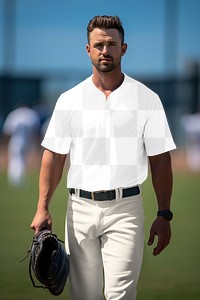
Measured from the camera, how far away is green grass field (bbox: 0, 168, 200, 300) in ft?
21.5

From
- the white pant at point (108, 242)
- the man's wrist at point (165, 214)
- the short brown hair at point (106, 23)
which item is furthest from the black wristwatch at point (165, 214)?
the short brown hair at point (106, 23)

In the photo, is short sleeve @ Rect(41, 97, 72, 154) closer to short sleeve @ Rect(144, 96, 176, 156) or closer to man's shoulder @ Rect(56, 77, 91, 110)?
man's shoulder @ Rect(56, 77, 91, 110)

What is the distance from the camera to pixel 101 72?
429 centimetres

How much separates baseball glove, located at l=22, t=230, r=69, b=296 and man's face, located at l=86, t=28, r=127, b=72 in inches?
35.0

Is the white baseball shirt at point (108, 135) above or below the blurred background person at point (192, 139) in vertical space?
above

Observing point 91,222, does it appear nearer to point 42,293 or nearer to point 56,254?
point 56,254

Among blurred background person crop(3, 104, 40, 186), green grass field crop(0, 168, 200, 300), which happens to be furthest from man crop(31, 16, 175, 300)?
blurred background person crop(3, 104, 40, 186)

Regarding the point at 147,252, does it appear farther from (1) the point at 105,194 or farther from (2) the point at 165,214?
(1) the point at 105,194

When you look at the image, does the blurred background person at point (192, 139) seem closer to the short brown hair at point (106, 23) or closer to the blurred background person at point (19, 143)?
the blurred background person at point (19, 143)

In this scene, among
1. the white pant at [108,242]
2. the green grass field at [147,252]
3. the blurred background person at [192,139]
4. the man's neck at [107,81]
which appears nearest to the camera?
the white pant at [108,242]

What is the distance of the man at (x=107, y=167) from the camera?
4.21 metres

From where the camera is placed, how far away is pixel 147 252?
15.7ft

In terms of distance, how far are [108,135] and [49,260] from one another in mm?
754

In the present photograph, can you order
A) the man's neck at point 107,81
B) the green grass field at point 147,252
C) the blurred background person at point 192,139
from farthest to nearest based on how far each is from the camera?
the blurred background person at point 192,139
the green grass field at point 147,252
the man's neck at point 107,81
